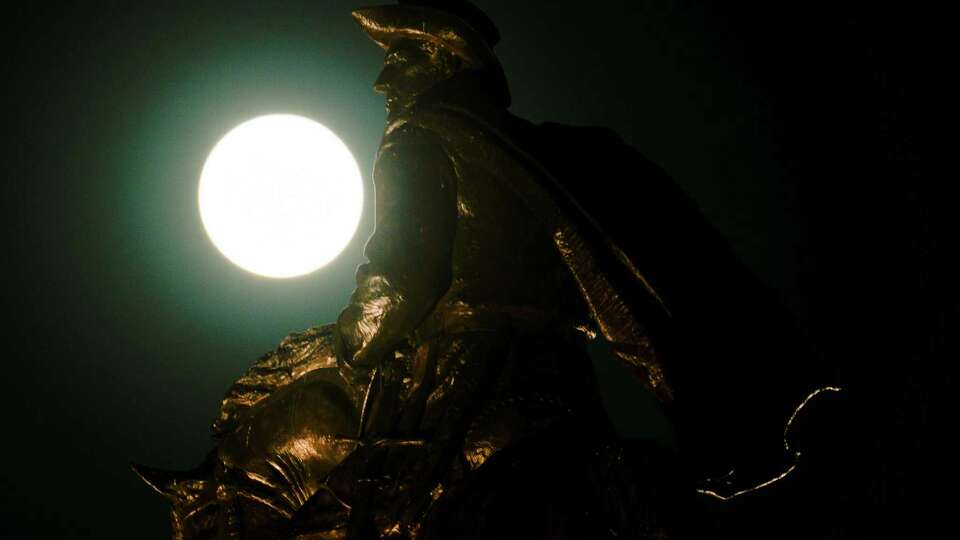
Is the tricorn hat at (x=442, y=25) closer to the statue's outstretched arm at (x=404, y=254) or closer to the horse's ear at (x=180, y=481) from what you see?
the statue's outstretched arm at (x=404, y=254)

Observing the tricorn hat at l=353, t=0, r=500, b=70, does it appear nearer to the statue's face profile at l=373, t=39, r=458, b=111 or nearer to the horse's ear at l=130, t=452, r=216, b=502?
the statue's face profile at l=373, t=39, r=458, b=111

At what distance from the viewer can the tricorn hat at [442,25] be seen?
2352 millimetres

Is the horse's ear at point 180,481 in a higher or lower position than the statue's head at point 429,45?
lower

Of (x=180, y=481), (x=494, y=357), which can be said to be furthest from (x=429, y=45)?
(x=180, y=481)

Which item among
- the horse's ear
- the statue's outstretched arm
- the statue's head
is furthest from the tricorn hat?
the horse's ear

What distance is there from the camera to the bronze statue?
69.1 inches

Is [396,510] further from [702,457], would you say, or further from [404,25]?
[404,25]

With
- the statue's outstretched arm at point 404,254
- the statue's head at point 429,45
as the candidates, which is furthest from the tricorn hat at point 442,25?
the statue's outstretched arm at point 404,254

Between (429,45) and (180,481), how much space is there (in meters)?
1.28

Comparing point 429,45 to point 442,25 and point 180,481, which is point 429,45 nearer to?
point 442,25

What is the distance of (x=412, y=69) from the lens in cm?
242

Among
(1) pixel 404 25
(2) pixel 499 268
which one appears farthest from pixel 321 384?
(1) pixel 404 25

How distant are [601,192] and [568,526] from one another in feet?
2.30

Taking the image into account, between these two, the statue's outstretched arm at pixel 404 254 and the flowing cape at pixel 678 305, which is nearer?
the flowing cape at pixel 678 305
